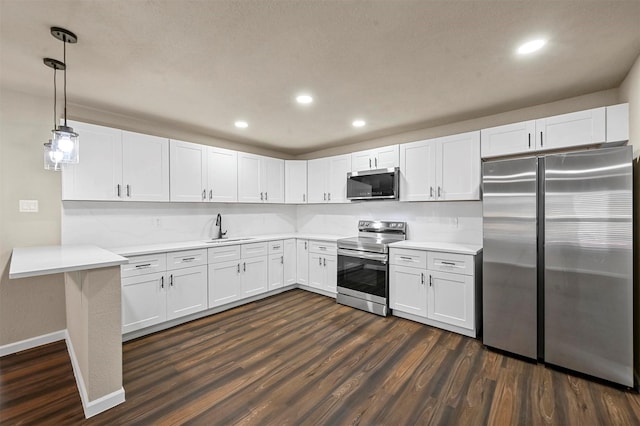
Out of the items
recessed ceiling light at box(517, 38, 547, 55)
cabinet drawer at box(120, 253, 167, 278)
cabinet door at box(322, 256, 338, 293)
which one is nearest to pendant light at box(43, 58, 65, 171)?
cabinet drawer at box(120, 253, 167, 278)

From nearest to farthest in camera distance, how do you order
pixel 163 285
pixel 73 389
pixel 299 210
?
pixel 73 389
pixel 163 285
pixel 299 210

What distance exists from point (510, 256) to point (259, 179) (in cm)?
351

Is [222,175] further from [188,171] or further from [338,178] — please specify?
[338,178]

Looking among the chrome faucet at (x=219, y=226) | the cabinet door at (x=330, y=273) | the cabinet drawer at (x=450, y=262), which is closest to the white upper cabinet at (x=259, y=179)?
the chrome faucet at (x=219, y=226)

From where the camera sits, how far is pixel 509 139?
2.90 meters

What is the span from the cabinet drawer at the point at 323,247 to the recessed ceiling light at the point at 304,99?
6.79ft

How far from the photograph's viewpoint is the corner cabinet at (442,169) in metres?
3.18

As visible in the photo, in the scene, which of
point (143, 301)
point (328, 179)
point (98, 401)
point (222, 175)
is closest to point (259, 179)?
point (222, 175)

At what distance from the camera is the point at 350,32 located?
70.1 inches

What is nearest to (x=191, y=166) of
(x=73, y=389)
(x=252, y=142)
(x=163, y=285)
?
(x=252, y=142)

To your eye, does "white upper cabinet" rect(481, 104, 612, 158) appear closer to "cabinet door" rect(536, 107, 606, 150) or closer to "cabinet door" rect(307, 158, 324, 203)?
"cabinet door" rect(536, 107, 606, 150)

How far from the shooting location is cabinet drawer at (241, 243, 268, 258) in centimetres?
389

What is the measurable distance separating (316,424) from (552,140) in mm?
3175

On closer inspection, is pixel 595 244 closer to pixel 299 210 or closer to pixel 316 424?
pixel 316 424
